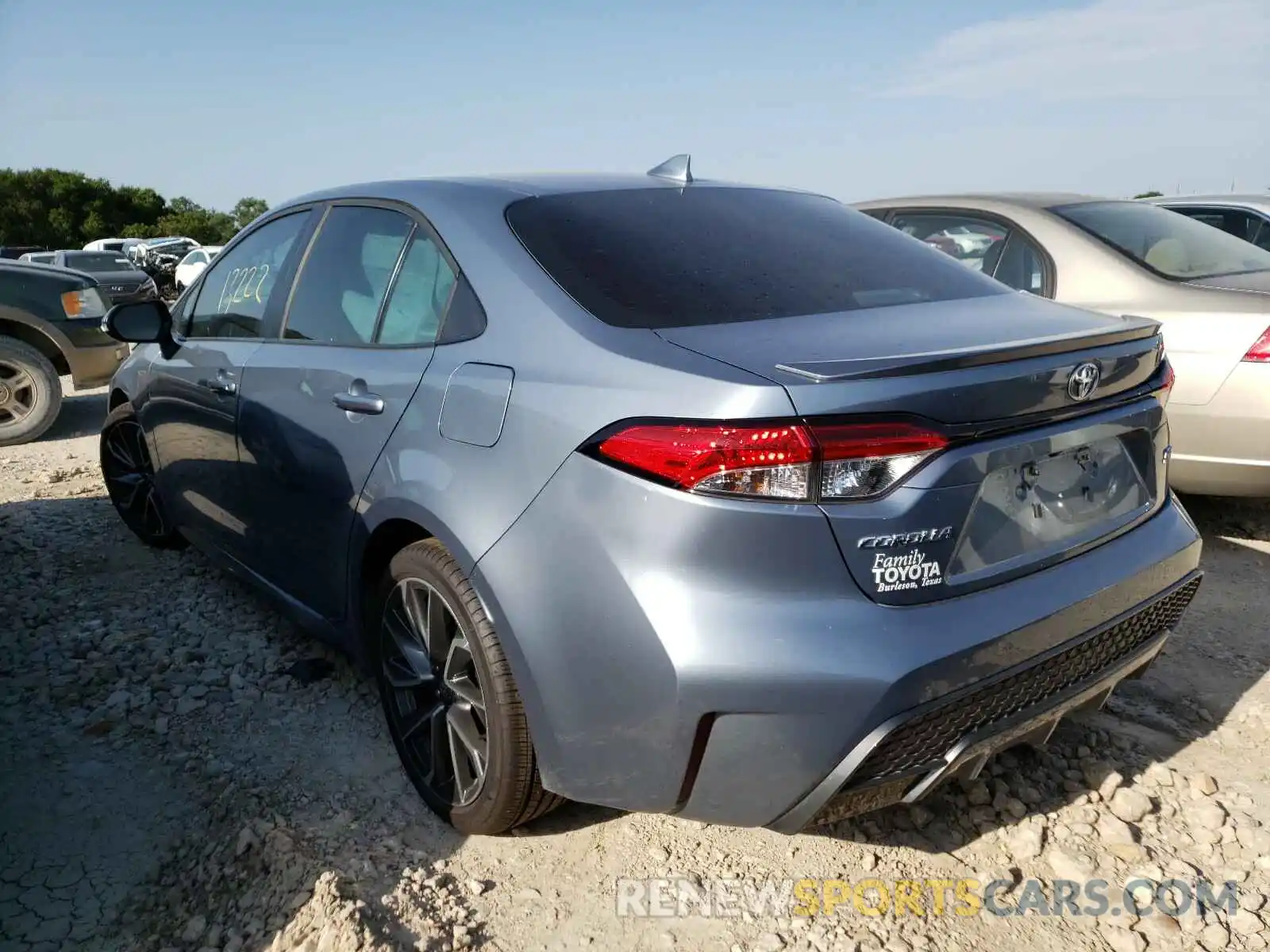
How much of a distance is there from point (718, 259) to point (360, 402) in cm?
97

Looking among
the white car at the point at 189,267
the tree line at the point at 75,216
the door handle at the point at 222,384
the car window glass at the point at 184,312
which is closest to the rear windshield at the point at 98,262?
the white car at the point at 189,267

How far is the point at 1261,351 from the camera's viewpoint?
147 inches

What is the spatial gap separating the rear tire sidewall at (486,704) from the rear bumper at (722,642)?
119 mm

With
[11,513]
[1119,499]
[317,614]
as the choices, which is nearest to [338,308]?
[317,614]

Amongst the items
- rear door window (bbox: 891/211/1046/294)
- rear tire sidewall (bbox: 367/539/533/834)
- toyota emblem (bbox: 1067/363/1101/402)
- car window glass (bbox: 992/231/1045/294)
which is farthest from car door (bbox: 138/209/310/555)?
car window glass (bbox: 992/231/1045/294)

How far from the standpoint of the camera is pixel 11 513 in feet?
16.5

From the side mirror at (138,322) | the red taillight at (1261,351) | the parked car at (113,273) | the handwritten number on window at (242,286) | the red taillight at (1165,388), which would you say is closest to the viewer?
the red taillight at (1165,388)

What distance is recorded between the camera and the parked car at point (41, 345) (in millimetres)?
6953

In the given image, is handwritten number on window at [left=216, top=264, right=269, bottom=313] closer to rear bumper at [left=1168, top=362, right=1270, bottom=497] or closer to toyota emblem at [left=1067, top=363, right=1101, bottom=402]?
toyota emblem at [left=1067, top=363, right=1101, bottom=402]

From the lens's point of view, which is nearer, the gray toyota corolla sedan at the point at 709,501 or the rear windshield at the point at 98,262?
the gray toyota corolla sedan at the point at 709,501

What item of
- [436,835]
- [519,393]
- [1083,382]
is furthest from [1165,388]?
[436,835]

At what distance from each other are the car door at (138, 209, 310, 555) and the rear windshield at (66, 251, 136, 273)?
14.2 m

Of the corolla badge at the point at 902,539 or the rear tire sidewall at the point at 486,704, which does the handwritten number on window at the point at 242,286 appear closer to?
the rear tire sidewall at the point at 486,704

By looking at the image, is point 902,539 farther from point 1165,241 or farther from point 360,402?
point 1165,241
